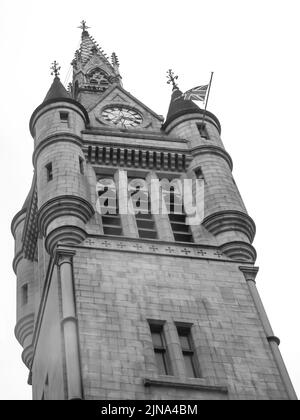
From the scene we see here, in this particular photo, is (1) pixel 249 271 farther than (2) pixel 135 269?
Yes

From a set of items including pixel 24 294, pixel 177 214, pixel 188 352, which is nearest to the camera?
pixel 188 352

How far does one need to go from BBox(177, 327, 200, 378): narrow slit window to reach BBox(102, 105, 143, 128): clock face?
15.6 meters

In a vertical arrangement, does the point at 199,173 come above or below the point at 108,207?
above

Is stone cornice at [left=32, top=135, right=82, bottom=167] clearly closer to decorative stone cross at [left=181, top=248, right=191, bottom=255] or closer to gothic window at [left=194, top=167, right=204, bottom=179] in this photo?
gothic window at [left=194, top=167, right=204, bottom=179]

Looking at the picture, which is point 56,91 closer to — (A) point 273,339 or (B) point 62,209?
(B) point 62,209

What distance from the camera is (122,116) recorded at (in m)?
42.7

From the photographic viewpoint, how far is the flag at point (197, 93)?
40.0 m

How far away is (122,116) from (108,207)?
379 inches

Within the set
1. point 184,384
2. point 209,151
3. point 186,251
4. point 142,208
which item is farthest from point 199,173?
point 184,384

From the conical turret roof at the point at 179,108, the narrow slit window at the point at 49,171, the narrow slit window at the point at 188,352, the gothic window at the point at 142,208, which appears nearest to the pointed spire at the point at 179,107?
the conical turret roof at the point at 179,108

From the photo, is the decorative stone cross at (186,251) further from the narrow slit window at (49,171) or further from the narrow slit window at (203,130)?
the narrow slit window at (203,130)

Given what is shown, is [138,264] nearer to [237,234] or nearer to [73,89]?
[237,234]

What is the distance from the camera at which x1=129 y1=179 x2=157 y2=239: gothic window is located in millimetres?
33562

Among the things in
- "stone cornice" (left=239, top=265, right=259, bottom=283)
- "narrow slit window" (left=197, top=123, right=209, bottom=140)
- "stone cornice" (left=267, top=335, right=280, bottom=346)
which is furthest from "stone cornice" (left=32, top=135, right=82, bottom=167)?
"stone cornice" (left=267, top=335, right=280, bottom=346)
